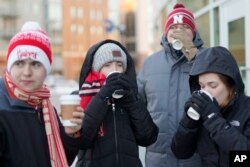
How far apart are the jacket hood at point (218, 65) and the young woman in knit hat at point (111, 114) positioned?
0.45 m

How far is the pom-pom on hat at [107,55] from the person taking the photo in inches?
104

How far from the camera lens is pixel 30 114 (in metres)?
2.11

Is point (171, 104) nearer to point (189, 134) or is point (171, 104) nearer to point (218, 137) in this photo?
point (189, 134)

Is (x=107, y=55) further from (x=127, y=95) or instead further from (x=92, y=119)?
(x=92, y=119)

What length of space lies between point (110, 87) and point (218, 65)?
2.07ft

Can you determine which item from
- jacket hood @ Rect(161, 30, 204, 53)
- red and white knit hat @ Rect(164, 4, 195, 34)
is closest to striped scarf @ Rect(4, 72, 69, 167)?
jacket hood @ Rect(161, 30, 204, 53)

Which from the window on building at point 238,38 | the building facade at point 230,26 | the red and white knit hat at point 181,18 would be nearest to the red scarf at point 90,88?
the red and white knit hat at point 181,18

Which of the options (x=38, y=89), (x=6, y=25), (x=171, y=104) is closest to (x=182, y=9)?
(x=171, y=104)

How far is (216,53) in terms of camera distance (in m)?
2.27

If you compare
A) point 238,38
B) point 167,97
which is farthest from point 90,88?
point 238,38

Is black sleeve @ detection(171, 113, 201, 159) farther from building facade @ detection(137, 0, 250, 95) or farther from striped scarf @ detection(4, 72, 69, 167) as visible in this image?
building facade @ detection(137, 0, 250, 95)

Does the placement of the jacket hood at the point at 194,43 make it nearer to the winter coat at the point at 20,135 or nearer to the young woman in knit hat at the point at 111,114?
the young woman in knit hat at the point at 111,114

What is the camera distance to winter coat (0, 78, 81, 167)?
2.01m

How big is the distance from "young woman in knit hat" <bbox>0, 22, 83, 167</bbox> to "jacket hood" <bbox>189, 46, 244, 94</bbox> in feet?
2.25
